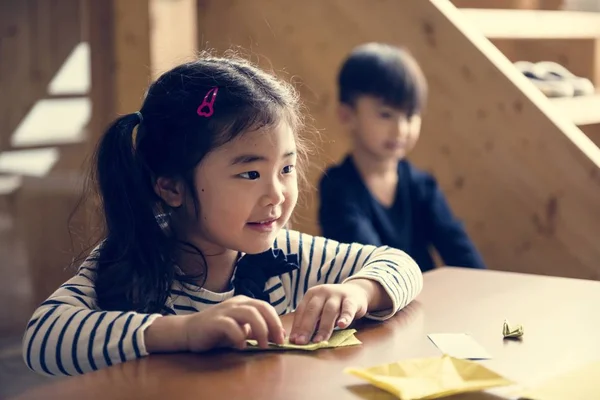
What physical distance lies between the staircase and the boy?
1.40 feet

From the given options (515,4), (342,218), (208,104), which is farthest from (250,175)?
(515,4)

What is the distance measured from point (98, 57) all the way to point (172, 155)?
142cm

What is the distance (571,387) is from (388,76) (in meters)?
1.87

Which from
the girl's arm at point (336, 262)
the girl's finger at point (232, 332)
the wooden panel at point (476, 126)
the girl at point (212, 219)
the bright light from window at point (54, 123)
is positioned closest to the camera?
the girl's finger at point (232, 332)

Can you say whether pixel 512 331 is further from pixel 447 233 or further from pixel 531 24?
pixel 531 24

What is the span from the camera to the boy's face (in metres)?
2.61

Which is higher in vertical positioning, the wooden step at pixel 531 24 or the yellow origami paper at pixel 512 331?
the wooden step at pixel 531 24

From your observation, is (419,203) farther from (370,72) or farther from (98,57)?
(98,57)

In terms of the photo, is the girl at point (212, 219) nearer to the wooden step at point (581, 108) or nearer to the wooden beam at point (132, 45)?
the wooden beam at point (132, 45)

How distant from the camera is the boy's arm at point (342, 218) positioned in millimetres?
2432

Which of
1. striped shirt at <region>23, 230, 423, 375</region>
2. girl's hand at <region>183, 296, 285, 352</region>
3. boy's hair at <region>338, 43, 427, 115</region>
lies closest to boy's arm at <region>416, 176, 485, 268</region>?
boy's hair at <region>338, 43, 427, 115</region>

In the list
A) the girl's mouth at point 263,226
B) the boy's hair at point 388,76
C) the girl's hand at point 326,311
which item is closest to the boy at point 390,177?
the boy's hair at point 388,76

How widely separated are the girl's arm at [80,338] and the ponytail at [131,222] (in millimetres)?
143

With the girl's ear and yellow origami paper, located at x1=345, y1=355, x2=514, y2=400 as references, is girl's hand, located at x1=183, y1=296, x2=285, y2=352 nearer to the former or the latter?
yellow origami paper, located at x1=345, y1=355, x2=514, y2=400
